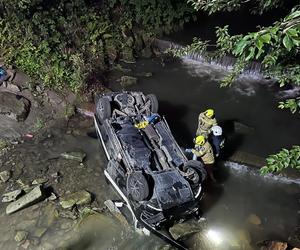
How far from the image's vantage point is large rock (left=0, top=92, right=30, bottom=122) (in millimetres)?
10969

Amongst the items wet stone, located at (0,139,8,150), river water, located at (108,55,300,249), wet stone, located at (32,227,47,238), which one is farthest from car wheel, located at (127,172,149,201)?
wet stone, located at (0,139,8,150)

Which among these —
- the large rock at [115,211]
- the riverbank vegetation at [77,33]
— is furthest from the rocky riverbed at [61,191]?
the riverbank vegetation at [77,33]

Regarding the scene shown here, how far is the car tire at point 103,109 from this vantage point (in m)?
9.42

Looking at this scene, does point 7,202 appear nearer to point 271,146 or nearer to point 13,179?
point 13,179

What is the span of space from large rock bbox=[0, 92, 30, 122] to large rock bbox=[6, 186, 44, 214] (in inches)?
128

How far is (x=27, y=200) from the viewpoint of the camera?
8.46 m

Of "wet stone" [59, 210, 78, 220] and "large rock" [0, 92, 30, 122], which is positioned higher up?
"large rock" [0, 92, 30, 122]

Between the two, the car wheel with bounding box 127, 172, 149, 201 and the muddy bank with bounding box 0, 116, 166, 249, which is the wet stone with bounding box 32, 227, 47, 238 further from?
the car wheel with bounding box 127, 172, 149, 201

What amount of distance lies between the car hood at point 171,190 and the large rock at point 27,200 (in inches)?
120

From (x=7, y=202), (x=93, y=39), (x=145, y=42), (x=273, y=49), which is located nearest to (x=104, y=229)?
(x=7, y=202)

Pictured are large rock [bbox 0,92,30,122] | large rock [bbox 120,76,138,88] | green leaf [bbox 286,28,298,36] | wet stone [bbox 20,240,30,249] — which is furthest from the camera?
large rock [bbox 120,76,138,88]

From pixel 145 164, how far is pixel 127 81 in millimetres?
6222

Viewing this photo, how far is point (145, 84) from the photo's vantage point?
45.5ft

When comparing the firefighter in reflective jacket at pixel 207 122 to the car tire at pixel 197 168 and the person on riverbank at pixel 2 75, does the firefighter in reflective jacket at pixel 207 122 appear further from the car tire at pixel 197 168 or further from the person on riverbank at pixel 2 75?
the person on riverbank at pixel 2 75
